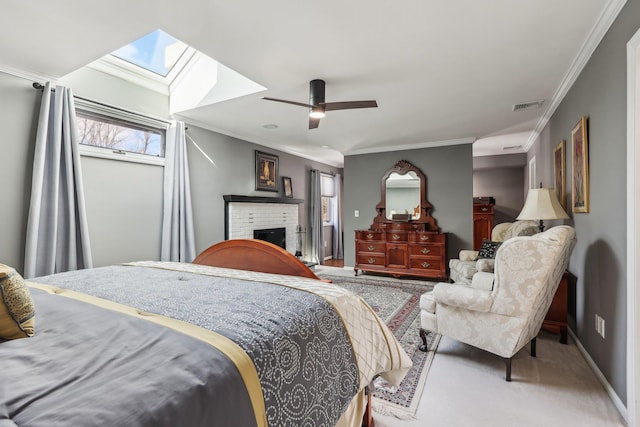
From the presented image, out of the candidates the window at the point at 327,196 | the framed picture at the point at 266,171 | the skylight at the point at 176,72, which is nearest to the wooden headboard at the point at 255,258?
the skylight at the point at 176,72

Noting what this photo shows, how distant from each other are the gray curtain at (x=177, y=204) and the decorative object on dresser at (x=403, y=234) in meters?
2.83

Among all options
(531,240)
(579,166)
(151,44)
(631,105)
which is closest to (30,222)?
(151,44)

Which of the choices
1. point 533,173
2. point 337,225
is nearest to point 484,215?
point 533,173

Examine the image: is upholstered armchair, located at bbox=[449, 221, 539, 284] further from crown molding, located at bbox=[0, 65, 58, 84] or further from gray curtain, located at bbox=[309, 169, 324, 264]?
crown molding, located at bbox=[0, 65, 58, 84]

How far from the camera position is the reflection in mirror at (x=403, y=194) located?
211 inches

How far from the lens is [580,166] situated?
247cm

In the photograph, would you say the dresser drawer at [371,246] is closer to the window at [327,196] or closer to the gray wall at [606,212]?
the window at [327,196]

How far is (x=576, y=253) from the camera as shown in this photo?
8.88ft

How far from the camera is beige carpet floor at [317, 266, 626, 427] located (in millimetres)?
1665

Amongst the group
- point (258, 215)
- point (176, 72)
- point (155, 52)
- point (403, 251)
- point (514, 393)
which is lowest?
point (514, 393)

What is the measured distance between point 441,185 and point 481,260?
7.40ft

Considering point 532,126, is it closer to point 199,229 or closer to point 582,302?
point 582,302

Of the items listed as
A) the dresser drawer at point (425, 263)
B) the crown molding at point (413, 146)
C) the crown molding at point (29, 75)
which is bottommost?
the dresser drawer at point (425, 263)

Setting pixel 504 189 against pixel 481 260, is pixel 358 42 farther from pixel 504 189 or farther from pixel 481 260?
pixel 504 189
